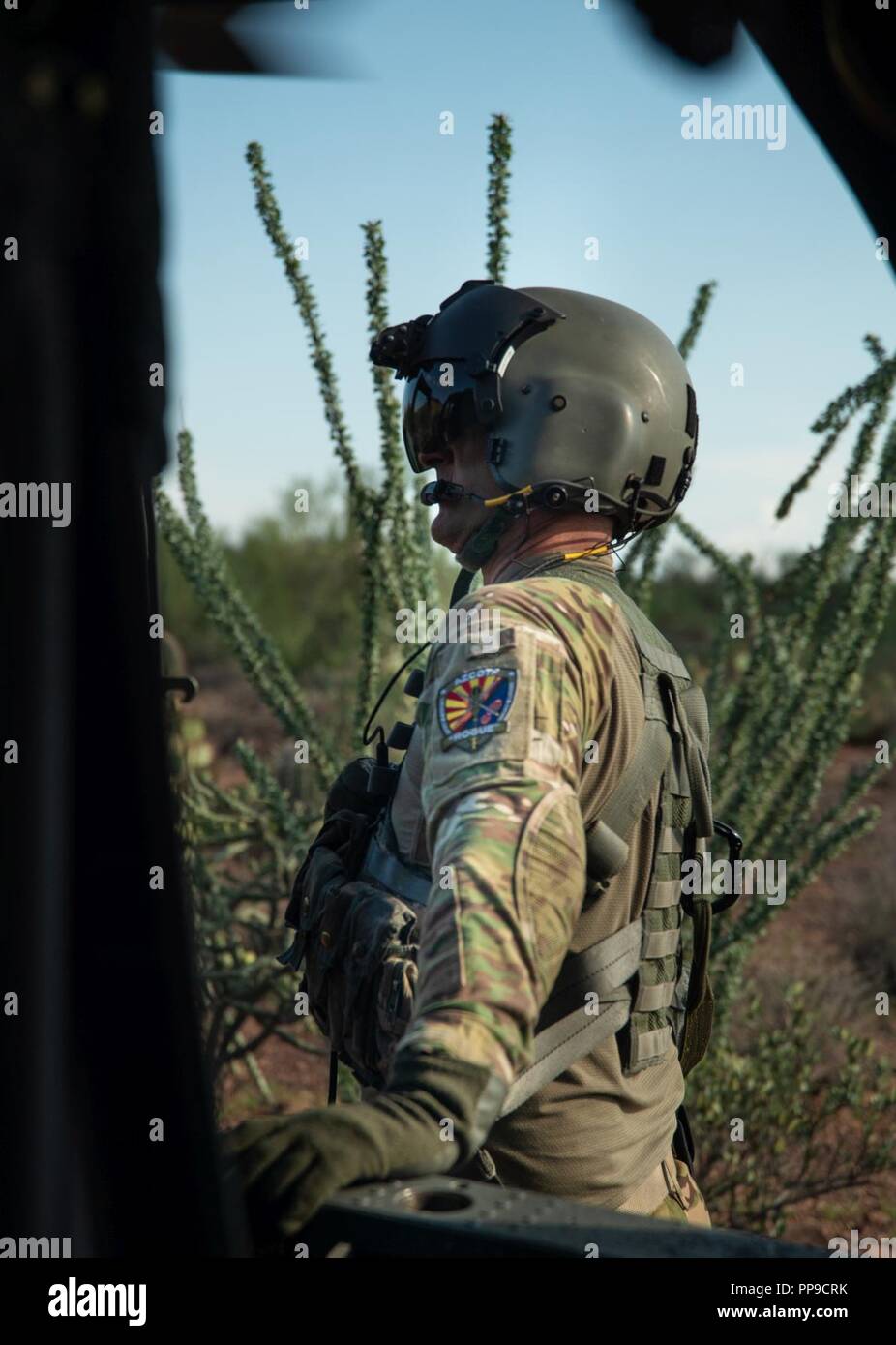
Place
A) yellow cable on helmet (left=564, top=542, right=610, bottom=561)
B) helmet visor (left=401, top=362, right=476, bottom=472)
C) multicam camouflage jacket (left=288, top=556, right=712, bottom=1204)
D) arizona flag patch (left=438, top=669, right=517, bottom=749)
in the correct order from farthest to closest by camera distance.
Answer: helmet visor (left=401, top=362, right=476, bottom=472), yellow cable on helmet (left=564, top=542, right=610, bottom=561), arizona flag patch (left=438, top=669, right=517, bottom=749), multicam camouflage jacket (left=288, top=556, right=712, bottom=1204)

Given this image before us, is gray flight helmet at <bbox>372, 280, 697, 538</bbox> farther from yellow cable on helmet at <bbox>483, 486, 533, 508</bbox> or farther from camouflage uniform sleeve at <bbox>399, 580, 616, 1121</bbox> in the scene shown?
camouflage uniform sleeve at <bbox>399, 580, 616, 1121</bbox>

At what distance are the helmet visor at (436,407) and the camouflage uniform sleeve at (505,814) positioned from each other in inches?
22.0

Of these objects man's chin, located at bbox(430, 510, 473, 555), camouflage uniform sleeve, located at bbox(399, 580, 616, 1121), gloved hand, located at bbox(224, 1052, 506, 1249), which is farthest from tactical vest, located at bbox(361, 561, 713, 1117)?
gloved hand, located at bbox(224, 1052, 506, 1249)

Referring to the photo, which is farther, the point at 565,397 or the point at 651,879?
the point at 565,397

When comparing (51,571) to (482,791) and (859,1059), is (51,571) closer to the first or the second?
(482,791)

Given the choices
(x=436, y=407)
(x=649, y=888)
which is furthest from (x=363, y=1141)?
(x=436, y=407)

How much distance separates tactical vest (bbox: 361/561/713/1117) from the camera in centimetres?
215

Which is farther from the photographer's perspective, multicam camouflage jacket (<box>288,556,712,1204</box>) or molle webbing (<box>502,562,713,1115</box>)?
molle webbing (<box>502,562,713,1115</box>)

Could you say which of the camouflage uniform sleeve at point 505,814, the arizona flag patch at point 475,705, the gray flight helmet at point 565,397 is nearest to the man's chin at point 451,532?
the gray flight helmet at point 565,397

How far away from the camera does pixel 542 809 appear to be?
Answer: 1774mm

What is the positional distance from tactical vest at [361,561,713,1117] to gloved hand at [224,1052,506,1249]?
1.98ft

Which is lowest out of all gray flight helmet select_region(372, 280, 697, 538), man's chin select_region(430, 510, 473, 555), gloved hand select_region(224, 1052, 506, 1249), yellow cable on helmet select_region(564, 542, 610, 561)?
gloved hand select_region(224, 1052, 506, 1249)

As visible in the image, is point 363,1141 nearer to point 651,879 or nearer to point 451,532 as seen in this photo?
point 651,879

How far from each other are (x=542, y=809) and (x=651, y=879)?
0.57 m
